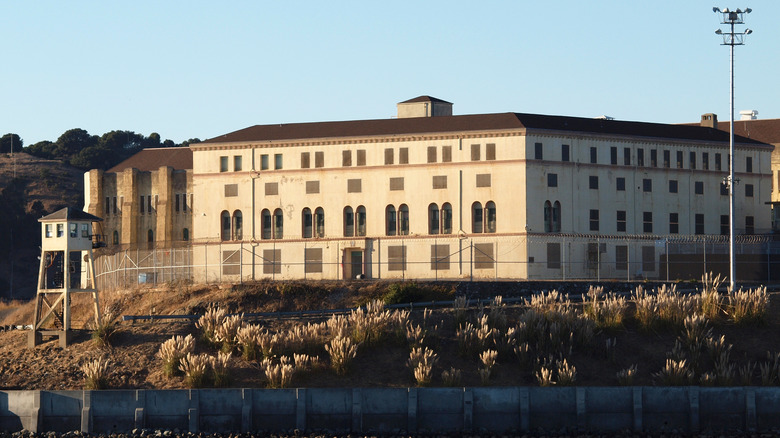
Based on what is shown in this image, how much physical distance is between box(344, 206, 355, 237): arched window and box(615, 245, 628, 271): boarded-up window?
55.9 feet

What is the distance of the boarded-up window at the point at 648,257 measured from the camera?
3019 inches

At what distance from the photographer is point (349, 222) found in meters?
79.8

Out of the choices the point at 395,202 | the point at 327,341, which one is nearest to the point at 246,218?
the point at 395,202

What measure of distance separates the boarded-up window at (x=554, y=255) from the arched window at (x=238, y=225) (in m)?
20.7

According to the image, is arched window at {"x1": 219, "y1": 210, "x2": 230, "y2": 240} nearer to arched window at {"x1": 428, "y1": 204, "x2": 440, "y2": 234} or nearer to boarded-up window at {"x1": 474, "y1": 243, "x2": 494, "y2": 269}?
arched window at {"x1": 428, "y1": 204, "x2": 440, "y2": 234}

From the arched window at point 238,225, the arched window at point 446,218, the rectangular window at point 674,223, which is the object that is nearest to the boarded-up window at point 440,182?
the arched window at point 446,218

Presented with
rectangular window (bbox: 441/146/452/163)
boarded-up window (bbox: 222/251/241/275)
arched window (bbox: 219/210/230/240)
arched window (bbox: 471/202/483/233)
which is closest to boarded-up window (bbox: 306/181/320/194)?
arched window (bbox: 219/210/230/240)

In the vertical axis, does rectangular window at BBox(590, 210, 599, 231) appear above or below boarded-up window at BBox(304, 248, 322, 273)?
above

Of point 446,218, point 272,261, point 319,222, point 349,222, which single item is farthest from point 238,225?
point 446,218

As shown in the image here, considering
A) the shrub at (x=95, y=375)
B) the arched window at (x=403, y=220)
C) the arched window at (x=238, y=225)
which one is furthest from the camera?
the arched window at (x=238, y=225)

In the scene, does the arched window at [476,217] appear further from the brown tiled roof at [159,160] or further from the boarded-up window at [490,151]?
the brown tiled roof at [159,160]

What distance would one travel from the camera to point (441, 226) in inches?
3056

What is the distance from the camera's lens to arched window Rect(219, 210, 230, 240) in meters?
81.9

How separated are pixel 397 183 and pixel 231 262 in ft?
40.7
